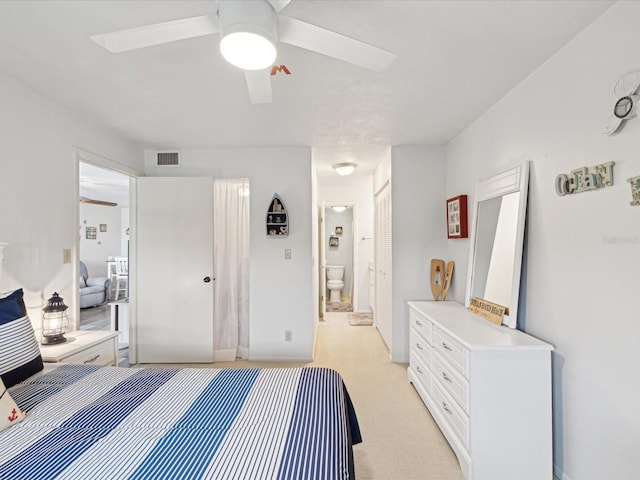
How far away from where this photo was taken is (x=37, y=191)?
86.3 inches

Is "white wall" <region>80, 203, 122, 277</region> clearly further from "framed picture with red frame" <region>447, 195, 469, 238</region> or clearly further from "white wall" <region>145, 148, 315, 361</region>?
"framed picture with red frame" <region>447, 195, 469, 238</region>

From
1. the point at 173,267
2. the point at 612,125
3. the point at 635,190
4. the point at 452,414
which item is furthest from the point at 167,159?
the point at 635,190

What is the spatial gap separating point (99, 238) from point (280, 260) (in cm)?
644

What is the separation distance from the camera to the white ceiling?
146 cm

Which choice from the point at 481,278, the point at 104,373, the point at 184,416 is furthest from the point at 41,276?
the point at 481,278

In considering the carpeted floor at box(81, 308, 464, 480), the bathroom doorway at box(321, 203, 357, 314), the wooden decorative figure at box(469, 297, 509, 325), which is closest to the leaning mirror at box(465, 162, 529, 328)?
the wooden decorative figure at box(469, 297, 509, 325)

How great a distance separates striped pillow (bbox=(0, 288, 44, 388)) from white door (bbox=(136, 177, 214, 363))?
169cm

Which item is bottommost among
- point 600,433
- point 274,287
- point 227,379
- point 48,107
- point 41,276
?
point 600,433

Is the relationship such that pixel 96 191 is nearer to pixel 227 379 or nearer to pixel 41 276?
pixel 41 276

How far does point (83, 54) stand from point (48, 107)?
0.82 m

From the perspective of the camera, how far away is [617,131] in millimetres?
1418

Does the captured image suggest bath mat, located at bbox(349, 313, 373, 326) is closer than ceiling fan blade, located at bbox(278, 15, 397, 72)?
No

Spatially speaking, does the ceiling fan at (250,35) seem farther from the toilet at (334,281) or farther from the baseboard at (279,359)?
the toilet at (334,281)

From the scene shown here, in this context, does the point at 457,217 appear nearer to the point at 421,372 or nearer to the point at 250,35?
the point at 421,372
